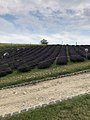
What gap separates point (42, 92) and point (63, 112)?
4.09m

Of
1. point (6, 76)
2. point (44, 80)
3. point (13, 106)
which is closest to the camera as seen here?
point (13, 106)

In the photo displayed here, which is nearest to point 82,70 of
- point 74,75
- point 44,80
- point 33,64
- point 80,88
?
point 74,75

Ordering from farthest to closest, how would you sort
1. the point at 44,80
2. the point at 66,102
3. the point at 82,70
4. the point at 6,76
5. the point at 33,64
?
the point at 33,64 → the point at 6,76 → the point at 82,70 → the point at 44,80 → the point at 66,102

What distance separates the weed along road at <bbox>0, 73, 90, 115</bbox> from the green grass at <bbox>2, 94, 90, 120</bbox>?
1104 millimetres

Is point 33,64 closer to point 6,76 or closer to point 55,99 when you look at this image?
point 6,76

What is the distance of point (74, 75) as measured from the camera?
61.8 ft

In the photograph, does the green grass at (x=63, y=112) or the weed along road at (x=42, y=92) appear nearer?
the green grass at (x=63, y=112)

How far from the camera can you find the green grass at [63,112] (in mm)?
10859

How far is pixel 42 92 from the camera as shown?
1524 cm

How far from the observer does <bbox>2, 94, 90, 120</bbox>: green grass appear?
10.9 meters

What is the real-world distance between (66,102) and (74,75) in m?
6.61

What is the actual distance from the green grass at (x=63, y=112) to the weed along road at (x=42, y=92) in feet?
3.62

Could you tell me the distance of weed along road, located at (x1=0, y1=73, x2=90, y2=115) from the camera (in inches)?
524

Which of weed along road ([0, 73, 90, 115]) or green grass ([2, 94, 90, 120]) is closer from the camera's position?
green grass ([2, 94, 90, 120])
